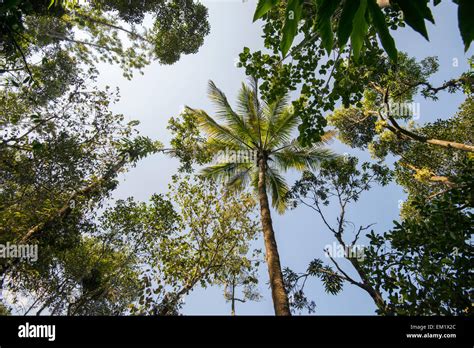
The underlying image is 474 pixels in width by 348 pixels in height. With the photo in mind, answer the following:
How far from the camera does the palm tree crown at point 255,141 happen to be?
13.1 metres

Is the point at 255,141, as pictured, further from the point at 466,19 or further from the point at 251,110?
the point at 466,19

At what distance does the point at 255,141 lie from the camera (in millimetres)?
13555

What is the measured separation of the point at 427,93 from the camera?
9.99 meters

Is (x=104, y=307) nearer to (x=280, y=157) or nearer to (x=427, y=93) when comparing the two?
(x=280, y=157)

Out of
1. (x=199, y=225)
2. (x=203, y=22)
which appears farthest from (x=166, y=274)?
(x=203, y=22)

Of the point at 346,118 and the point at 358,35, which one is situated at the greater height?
the point at 346,118

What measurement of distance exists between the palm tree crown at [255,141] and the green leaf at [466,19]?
38.5 ft

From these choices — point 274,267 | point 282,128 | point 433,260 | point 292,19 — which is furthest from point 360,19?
point 282,128

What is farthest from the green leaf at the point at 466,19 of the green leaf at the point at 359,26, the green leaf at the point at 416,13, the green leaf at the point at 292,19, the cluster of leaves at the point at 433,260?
the cluster of leaves at the point at 433,260

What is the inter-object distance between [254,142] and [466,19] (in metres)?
12.6

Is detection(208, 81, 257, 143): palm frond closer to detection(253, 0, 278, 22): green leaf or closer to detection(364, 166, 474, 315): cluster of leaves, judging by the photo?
detection(364, 166, 474, 315): cluster of leaves

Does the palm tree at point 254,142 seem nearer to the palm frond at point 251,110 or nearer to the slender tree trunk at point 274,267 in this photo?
the palm frond at point 251,110
